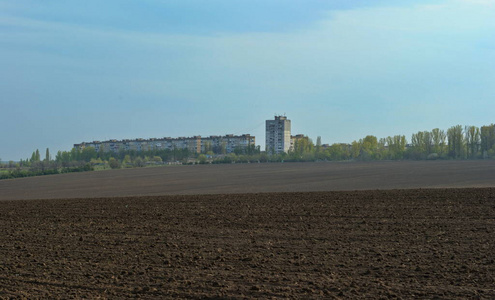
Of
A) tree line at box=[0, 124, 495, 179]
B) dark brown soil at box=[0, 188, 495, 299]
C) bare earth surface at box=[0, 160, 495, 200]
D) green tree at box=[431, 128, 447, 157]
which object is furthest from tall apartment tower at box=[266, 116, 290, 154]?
dark brown soil at box=[0, 188, 495, 299]

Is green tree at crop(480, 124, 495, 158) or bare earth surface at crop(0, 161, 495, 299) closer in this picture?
bare earth surface at crop(0, 161, 495, 299)

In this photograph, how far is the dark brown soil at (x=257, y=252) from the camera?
885cm

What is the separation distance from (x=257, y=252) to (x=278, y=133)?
17984cm

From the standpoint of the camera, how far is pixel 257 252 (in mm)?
12234

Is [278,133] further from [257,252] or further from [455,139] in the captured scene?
[257,252]

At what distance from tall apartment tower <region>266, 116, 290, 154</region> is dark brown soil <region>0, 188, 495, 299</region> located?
166643mm

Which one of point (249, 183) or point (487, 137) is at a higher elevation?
point (487, 137)

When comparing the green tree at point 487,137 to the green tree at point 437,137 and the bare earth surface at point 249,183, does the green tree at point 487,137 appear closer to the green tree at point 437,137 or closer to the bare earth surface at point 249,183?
the green tree at point 437,137

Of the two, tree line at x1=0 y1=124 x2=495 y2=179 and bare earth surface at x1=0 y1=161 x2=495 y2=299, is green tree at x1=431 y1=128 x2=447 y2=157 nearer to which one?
tree line at x1=0 y1=124 x2=495 y2=179

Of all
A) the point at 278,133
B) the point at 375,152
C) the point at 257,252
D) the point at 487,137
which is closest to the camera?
the point at 257,252

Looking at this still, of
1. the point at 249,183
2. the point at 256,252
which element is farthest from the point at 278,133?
the point at 256,252

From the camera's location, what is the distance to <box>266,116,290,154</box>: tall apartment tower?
620 ft

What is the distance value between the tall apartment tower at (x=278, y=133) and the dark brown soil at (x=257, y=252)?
6561 inches

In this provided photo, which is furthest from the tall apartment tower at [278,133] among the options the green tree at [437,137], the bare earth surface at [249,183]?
the bare earth surface at [249,183]
